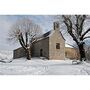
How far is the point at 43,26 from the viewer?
2.70 meters

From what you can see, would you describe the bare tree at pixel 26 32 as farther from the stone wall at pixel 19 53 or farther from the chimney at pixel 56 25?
the chimney at pixel 56 25

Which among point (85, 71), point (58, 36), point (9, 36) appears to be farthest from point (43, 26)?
point (85, 71)

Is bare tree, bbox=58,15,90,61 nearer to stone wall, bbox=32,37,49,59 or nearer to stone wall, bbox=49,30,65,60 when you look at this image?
stone wall, bbox=49,30,65,60

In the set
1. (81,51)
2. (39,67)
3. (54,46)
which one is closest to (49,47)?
(54,46)

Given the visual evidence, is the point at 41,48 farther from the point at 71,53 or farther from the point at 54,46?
the point at 71,53

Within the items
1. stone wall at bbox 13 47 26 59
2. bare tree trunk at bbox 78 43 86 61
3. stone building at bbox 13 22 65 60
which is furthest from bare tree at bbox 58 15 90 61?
stone wall at bbox 13 47 26 59

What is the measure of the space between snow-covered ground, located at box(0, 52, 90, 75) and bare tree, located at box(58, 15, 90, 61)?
0.14 meters

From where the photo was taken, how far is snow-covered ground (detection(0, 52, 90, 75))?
2.64 meters

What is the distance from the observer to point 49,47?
2.68m

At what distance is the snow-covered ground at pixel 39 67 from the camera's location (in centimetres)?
264

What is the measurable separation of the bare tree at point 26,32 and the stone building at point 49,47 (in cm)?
5

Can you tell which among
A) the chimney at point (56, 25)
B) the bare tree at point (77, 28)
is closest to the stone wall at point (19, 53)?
the chimney at point (56, 25)

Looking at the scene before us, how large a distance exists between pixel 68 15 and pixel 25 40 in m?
0.56
